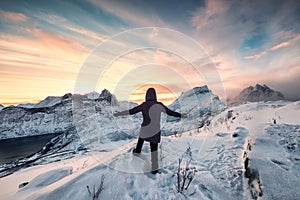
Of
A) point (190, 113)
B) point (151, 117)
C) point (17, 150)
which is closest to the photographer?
point (151, 117)

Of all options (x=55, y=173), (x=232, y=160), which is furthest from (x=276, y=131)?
(x=55, y=173)

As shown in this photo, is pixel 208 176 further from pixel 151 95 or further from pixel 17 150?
pixel 17 150

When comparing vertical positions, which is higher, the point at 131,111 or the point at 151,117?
the point at 131,111

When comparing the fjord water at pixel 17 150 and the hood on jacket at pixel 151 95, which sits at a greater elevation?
the hood on jacket at pixel 151 95

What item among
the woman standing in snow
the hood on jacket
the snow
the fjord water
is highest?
the hood on jacket

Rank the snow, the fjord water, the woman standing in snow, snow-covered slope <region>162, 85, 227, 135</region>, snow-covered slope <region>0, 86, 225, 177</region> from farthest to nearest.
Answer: the fjord water → snow-covered slope <region>162, 85, 227, 135</region> → snow-covered slope <region>0, 86, 225, 177</region> → the woman standing in snow → the snow

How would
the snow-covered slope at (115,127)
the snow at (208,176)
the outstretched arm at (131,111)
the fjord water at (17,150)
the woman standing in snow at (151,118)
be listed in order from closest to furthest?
the snow at (208,176), the woman standing in snow at (151,118), the outstretched arm at (131,111), the snow-covered slope at (115,127), the fjord water at (17,150)

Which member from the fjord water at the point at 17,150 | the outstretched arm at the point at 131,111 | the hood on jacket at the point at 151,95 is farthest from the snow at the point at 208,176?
the fjord water at the point at 17,150

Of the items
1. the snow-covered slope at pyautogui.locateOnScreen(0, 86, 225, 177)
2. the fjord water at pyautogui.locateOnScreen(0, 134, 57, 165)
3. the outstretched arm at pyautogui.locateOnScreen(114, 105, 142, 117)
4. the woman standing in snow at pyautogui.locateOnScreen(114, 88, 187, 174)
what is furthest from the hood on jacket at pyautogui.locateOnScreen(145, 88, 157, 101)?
the fjord water at pyautogui.locateOnScreen(0, 134, 57, 165)

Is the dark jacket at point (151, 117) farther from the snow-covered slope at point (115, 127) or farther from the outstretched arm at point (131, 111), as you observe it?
the snow-covered slope at point (115, 127)

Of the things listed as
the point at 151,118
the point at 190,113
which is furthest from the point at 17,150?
the point at 151,118

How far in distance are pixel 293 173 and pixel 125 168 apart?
4032 millimetres

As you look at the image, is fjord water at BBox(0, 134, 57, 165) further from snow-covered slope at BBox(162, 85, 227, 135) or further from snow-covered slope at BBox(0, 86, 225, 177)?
snow-covered slope at BBox(162, 85, 227, 135)

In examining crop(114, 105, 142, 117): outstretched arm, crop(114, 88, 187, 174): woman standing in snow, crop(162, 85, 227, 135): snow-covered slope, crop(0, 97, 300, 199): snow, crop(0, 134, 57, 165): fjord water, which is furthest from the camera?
crop(0, 134, 57, 165): fjord water
